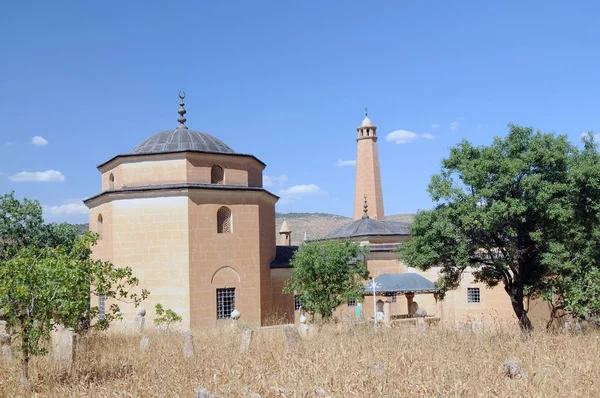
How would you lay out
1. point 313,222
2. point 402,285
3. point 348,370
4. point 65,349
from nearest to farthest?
1. point 348,370
2. point 65,349
3. point 402,285
4. point 313,222

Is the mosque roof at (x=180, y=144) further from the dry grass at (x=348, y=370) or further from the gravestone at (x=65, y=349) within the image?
the gravestone at (x=65, y=349)

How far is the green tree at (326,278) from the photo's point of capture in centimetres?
2180

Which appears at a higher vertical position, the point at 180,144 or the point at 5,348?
the point at 180,144

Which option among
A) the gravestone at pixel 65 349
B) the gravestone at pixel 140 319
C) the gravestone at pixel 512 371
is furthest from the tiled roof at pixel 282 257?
the gravestone at pixel 512 371

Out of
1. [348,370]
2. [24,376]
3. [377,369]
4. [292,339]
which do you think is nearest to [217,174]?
[292,339]

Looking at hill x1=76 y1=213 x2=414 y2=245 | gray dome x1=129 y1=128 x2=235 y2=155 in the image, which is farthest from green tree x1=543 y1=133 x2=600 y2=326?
hill x1=76 y1=213 x2=414 y2=245

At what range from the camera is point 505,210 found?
1491cm

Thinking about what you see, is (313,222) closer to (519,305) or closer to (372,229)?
(372,229)

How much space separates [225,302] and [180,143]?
22.9 feet

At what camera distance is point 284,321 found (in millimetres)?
24406

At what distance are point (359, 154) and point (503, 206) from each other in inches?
1228

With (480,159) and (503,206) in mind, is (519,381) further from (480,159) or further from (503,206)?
(480,159)

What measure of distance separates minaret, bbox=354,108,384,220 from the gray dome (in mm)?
21145

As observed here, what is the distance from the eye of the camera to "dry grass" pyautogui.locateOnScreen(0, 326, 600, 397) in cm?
695
